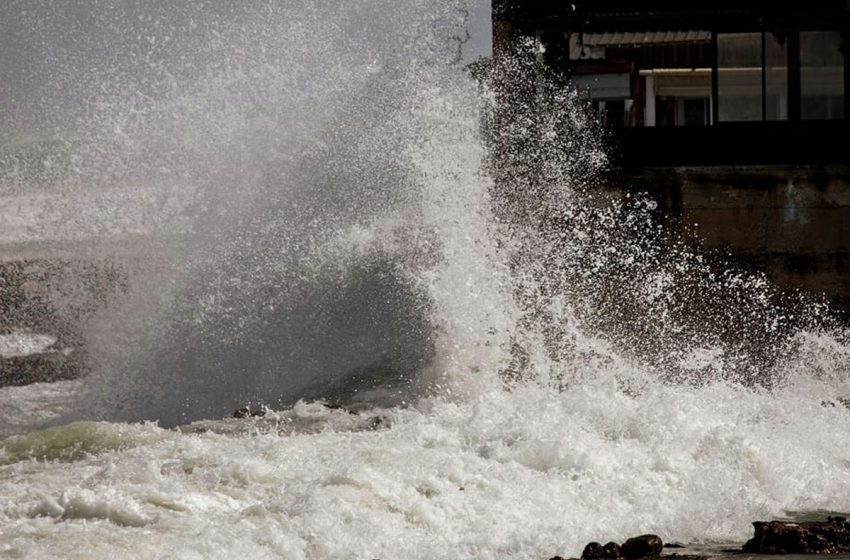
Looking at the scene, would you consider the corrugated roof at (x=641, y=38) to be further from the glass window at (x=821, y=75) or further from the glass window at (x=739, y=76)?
the glass window at (x=821, y=75)

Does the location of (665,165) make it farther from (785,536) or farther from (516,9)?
(785,536)

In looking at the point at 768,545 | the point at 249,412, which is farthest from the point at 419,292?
the point at 768,545

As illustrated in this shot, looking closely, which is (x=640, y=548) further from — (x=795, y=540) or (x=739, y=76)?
(x=739, y=76)

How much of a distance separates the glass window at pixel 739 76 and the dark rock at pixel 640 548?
13.6m

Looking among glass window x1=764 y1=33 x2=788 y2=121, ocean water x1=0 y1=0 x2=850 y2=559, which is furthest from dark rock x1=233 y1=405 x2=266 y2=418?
glass window x1=764 y1=33 x2=788 y2=121

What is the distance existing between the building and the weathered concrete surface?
0.01m

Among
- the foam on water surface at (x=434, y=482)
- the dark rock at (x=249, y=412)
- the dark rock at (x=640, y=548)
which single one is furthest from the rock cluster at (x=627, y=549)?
the dark rock at (x=249, y=412)

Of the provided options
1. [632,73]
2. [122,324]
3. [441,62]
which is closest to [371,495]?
[122,324]

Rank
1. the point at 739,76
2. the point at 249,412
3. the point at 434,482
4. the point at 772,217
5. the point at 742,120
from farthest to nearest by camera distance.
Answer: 1. the point at 739,76
2. the point at 742,120
3. the point at 772,217
4. the point at 249,412
5. the point at 434,482

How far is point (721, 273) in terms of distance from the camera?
1941 cm

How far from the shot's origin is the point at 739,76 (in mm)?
21672

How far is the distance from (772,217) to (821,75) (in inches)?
115

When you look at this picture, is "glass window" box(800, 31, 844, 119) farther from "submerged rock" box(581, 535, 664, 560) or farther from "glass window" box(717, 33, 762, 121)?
"submerged rock" box(581, 535, 664, 560)

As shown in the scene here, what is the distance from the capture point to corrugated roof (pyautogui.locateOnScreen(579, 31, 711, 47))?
2252 cm
